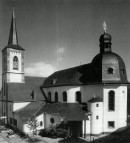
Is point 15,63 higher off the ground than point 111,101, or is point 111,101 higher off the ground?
point 15,63

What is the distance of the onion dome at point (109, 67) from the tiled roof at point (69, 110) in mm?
5620

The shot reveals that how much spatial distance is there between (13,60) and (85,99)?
60.9 feet

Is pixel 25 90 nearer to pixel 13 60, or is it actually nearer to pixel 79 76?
pixel 13 60

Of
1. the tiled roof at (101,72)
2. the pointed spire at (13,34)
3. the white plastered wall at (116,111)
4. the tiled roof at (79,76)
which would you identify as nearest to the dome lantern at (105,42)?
the tiled roof at (101,72)

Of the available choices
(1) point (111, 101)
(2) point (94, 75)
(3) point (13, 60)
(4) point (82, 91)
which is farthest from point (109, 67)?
(3) point (13, 60)

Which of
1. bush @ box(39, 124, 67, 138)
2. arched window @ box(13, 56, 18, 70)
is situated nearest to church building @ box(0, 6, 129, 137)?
bush @ box(39, 124, 67, 138)

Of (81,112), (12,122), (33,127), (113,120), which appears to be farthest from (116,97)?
(12,122)

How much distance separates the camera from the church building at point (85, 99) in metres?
25.0

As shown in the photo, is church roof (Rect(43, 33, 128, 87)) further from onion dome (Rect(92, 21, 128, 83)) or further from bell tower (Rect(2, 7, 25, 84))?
bell tower (Rect(2, 7, 25, 84))

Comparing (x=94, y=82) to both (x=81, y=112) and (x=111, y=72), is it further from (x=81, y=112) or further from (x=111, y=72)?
(x=81, y=112)

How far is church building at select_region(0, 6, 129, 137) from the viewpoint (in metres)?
25.0

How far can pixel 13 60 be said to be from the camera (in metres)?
36.3

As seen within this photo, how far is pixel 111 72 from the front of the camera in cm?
2627

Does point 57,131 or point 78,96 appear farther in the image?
point 78,96
